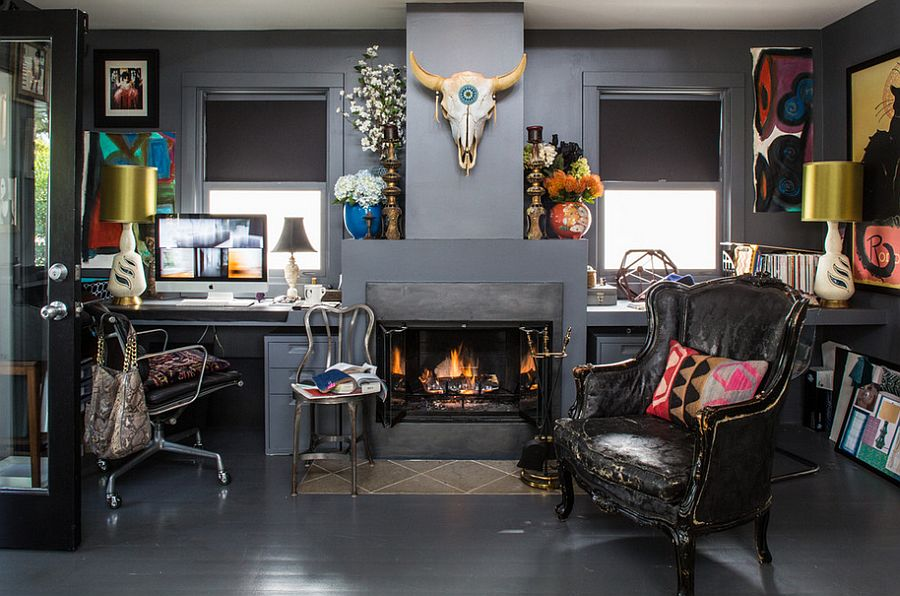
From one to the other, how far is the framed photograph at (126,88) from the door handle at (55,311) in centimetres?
224

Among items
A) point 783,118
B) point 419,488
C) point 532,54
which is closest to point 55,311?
point 419,488

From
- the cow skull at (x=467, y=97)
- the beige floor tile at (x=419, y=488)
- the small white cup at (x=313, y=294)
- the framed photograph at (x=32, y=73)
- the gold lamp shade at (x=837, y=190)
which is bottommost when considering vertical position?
the beige floor tile at (x=419, y=488)

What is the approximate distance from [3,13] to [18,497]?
1.81 m

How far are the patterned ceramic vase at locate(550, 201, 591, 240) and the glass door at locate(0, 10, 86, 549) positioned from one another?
2.48 metres

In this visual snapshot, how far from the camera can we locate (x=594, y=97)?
4.92 m

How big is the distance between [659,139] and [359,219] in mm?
1954

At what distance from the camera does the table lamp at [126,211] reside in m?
4.59

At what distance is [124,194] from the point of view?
4609 millimetres

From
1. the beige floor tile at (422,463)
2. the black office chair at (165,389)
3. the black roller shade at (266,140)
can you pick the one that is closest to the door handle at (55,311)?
the black office chair at (165,389)

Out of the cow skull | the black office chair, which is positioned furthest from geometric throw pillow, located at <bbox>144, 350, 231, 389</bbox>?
the cow skull

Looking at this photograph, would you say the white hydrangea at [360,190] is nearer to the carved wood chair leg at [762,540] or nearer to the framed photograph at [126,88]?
the framed photograph at [126,88]

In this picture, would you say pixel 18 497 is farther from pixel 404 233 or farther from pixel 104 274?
pixel 404 233

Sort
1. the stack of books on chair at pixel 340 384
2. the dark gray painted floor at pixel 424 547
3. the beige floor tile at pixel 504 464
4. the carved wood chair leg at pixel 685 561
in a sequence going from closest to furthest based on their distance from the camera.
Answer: the carved wood chair leg at pixel 685 561, the dark gray painted floor at pixel 424 547, the stack of books on chair at pixel 340 384, the beige floor tile at pixel 504 464

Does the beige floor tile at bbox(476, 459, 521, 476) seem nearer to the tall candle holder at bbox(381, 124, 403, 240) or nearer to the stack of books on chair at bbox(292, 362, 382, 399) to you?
the stack of books on chair at bbox(292, 362, 382, 399)
